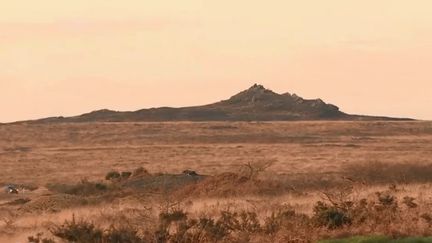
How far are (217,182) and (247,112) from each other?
339ft

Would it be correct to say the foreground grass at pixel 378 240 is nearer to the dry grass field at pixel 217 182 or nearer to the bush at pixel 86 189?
the dry grass field at pixel 217 182

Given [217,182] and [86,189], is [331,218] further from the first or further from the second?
[86,189]

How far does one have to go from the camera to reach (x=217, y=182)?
3023cm

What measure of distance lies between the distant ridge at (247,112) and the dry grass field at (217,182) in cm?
1862

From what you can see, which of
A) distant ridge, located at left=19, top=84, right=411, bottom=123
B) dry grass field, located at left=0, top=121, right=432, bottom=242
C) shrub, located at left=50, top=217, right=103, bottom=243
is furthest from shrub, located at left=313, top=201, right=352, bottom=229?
distant ridge, located at left=19, top=84, right=411, bottom=123

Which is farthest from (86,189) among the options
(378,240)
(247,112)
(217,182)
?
(247,112)

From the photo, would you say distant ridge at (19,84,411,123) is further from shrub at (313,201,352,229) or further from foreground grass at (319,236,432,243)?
foreground grass at (319,236,432,243)

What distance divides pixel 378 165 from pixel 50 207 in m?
19.9

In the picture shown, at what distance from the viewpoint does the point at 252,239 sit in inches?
603

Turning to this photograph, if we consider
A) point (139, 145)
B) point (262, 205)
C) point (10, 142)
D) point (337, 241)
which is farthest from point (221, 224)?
point (10, 142)

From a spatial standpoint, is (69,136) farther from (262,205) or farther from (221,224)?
(221,224)

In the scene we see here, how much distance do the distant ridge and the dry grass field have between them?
18.6m

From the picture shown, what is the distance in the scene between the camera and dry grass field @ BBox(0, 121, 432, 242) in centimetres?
1625

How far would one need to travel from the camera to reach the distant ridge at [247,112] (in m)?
132
